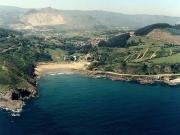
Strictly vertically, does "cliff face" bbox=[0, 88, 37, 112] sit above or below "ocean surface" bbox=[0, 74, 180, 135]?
above

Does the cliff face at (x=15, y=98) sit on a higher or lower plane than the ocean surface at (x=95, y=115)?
higher

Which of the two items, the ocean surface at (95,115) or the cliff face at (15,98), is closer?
the ocean surface at (95,115)

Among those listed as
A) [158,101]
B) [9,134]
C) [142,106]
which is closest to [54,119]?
[9,134]

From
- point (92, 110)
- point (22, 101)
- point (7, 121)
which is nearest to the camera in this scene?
point (7, 121)

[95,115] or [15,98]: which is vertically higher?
[15,98]

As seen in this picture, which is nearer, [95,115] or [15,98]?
[95,115]

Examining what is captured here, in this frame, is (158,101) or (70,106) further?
(158,101)

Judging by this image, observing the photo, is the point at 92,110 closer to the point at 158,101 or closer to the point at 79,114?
the point at 79,114

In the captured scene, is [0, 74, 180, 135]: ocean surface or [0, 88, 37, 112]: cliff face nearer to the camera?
[0, 74, 180, 135]: ocean surface
